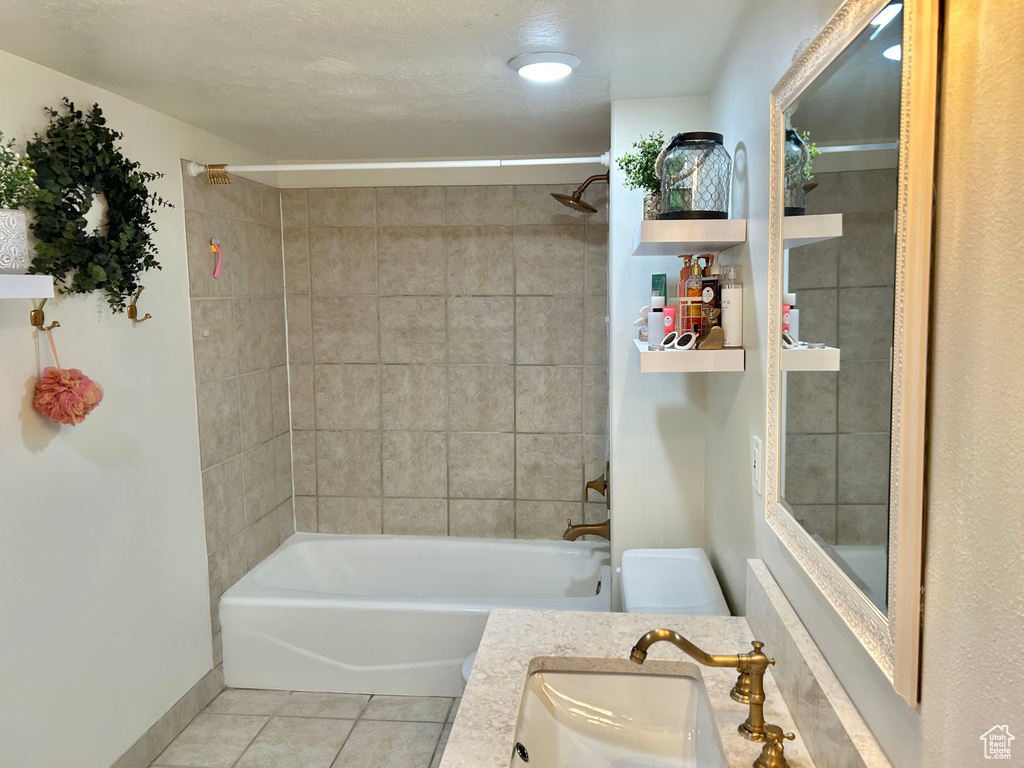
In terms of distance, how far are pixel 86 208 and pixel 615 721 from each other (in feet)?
6.34

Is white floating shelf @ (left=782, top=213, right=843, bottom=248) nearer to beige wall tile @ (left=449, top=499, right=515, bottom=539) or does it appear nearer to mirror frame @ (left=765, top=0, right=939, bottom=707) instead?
mirror frame @ (left=765, top=0, right=939, bottom=707)

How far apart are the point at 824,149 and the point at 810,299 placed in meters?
0.24

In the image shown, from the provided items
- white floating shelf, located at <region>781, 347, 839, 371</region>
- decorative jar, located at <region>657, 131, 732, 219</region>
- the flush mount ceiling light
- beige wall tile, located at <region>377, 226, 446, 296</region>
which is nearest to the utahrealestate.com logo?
white floating shelf, located at <region>781, 347, 839, 371</region>

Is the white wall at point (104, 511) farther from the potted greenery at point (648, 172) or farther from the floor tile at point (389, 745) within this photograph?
the potted greenery at point (648, 172)

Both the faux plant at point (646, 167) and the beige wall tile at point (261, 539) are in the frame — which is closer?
the faux plant at point (646, 167)

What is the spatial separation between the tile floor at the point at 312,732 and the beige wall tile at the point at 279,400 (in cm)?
117

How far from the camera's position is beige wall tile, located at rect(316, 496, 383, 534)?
370 centimetres

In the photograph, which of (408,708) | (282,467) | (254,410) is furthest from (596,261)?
(408,708)

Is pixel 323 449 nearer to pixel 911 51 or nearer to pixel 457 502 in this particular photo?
pixel 457 502

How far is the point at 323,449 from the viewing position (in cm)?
370

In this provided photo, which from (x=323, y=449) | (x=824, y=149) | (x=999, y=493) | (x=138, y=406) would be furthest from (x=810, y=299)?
(x=323, y=449)

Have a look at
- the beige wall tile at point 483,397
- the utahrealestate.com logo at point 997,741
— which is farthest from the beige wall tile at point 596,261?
the utahrealestate.com logo at point 997,741

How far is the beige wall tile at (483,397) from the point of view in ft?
11.6

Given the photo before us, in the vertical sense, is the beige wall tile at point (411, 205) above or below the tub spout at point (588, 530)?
above
